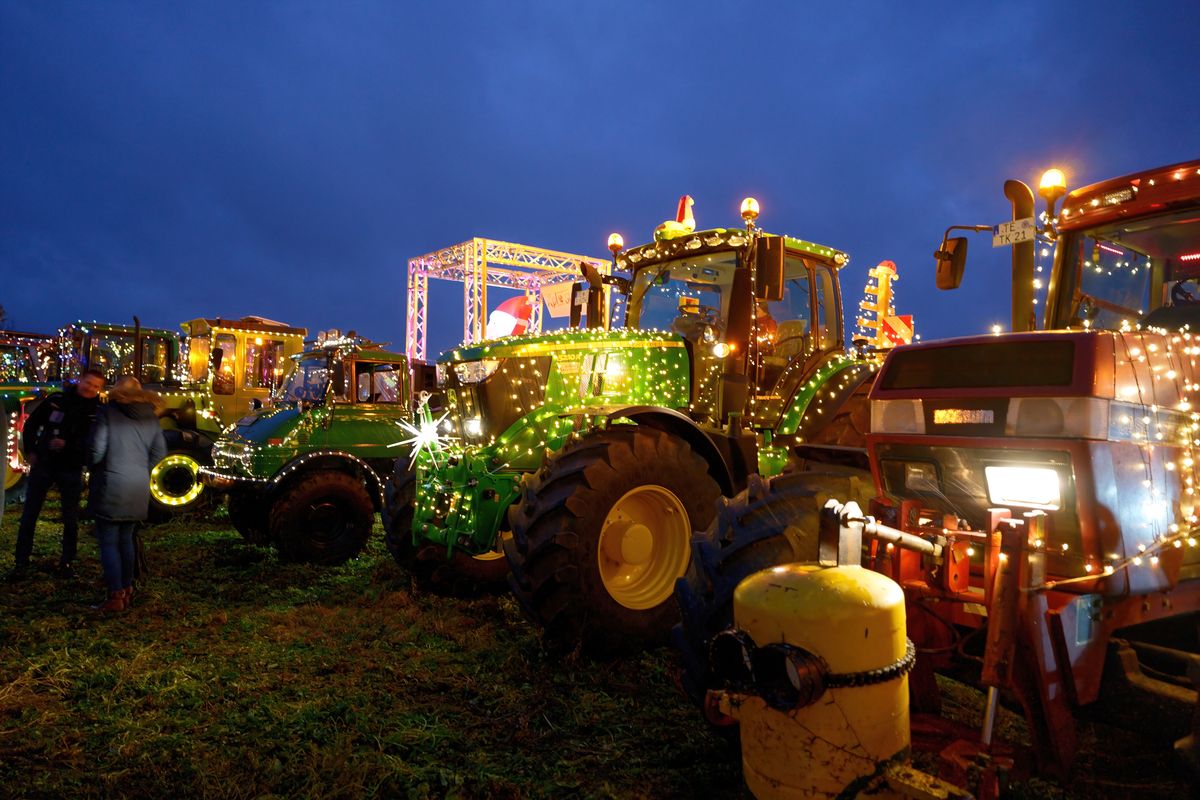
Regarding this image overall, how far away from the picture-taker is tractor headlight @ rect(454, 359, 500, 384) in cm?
543

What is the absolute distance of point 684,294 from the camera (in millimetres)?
5918

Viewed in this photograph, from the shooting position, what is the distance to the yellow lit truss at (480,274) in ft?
65.5

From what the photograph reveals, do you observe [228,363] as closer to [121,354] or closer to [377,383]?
[121,354]

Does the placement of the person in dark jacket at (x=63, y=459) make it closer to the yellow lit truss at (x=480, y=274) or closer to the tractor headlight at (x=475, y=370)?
the tractor headlight at (x=475, y=370)

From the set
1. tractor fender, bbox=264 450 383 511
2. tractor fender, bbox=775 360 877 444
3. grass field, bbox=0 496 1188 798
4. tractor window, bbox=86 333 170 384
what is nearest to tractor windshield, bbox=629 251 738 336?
tractor fender, bbox=775 360 877 444

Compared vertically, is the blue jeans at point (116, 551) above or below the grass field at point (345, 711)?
above

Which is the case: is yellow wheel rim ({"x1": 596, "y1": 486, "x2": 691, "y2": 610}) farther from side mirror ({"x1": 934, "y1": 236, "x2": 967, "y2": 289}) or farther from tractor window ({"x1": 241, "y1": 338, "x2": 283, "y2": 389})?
tractor window ({"x1": 241, "y1": 338, "x2": 283, "y2": 389})

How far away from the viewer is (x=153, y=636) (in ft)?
16.4

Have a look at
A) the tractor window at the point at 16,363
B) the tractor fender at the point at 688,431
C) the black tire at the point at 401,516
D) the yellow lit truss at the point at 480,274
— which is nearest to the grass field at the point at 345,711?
the black tire at the point at 401,516

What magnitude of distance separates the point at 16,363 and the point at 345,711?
12083 millimetres

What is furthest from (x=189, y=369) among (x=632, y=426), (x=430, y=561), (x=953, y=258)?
(x=953, y=258)

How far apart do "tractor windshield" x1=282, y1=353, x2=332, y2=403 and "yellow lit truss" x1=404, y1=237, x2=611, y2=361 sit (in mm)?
10656

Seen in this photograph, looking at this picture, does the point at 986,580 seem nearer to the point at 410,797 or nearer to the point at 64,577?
the point at 410,797

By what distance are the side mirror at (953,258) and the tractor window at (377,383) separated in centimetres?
610
